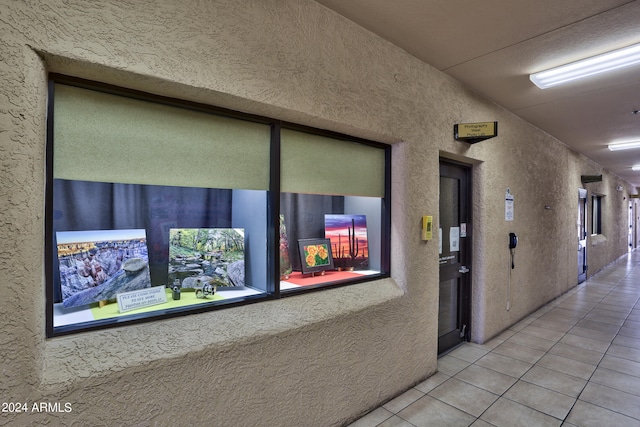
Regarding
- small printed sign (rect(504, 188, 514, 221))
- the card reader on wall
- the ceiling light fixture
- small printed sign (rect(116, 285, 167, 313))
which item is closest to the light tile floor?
the card reader on wall

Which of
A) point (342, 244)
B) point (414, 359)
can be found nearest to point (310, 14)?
point (342, 244)

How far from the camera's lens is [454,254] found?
11.4ft

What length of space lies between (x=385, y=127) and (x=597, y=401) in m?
2.72

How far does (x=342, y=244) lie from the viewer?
2697 mm

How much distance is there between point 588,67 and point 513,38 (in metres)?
0.99

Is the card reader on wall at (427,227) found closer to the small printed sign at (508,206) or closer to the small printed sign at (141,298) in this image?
the small printed sign at (508,206)

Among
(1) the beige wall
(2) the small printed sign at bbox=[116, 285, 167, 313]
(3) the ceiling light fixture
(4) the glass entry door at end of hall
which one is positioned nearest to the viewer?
(1) the beige wall

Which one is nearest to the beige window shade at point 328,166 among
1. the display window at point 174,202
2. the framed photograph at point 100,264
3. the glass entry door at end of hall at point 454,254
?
the display window at point 174,202

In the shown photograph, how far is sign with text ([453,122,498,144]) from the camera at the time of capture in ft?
9.50

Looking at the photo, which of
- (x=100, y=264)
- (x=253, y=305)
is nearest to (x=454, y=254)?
(x=253, y=305)

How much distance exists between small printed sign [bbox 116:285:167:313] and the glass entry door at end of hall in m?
2.59

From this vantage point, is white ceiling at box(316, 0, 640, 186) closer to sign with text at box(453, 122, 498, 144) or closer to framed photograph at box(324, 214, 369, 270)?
sign with text at box(453, 122, 498, 144)

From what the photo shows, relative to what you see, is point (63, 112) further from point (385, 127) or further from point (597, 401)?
point (597, 401)

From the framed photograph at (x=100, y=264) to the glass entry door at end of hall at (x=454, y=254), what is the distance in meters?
2.69
